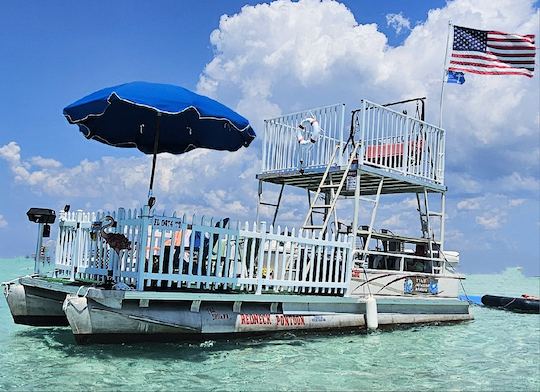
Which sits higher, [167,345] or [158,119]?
[158,119]

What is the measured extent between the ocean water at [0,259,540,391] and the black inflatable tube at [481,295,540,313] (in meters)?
8.33

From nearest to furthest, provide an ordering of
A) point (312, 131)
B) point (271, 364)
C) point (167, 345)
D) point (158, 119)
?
point (271, 364)
point (167, 345)
point (158, 119)
point (312, 131)

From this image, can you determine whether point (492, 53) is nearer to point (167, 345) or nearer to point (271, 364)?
point (271, 364)

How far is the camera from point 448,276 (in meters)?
13.9

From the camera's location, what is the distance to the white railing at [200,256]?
8820mm

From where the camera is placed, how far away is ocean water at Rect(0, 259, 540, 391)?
6.89m

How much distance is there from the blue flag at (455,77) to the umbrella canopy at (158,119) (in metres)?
7.46

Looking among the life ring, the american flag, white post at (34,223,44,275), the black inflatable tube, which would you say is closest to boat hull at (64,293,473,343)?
white post at (34,223,44,275)

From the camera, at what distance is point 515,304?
19.2m

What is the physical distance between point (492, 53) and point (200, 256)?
10566mm

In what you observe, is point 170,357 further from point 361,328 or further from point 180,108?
point 361,328

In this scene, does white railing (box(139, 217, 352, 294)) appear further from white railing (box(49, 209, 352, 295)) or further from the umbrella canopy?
the umbrella canopy

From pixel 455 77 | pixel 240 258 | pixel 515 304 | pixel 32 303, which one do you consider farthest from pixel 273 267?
pixel 515 304

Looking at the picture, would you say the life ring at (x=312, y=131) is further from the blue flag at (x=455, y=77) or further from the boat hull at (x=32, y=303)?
the boat hull at (x=32, y=303)
